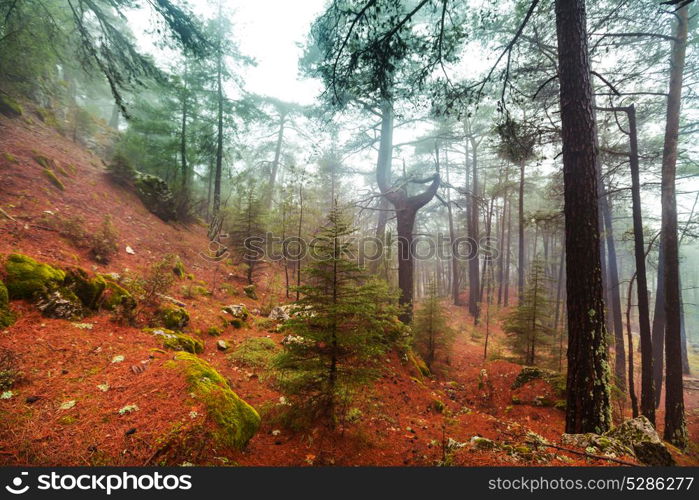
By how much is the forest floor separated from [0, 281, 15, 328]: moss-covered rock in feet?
0.33

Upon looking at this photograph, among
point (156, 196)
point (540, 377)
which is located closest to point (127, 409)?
point (540, 377)

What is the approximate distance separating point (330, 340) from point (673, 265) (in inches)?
359

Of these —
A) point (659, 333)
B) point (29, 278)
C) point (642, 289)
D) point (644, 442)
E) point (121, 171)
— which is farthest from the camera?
point (121, 171)

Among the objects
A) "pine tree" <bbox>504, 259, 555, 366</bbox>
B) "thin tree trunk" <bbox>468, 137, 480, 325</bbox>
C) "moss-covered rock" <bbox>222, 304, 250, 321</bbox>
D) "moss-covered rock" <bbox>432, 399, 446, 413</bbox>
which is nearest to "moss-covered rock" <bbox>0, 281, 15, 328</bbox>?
"moss-covered rock" <bbox>222, 304, 250, 321</bbox>

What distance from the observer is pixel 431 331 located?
32.4 feet

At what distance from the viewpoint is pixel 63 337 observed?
12.8 feet

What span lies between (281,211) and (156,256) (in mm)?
5355

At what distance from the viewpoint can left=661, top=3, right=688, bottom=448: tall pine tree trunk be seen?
20.8 feet

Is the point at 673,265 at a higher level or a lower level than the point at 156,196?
lower

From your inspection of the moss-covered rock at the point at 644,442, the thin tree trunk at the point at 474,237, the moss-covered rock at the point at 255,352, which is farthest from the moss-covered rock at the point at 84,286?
the thin tree trunk at the point at 474,237

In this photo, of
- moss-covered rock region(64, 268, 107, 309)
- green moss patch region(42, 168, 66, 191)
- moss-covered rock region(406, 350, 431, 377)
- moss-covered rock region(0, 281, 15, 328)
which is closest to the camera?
moss-covered rock region(0, 281, 15, 328)

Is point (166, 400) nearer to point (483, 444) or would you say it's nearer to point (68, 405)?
point (68, 405)

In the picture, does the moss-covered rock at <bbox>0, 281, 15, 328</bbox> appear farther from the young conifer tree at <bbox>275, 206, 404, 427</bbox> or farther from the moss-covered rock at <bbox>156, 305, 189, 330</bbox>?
the young conifer tree at <bbox>275, 206, 404, 427</bbox>

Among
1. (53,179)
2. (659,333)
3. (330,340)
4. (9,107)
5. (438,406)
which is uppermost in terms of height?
(9,107)
